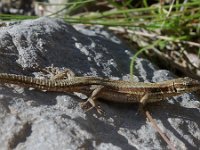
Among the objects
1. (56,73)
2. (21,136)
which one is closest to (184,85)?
(56,73)

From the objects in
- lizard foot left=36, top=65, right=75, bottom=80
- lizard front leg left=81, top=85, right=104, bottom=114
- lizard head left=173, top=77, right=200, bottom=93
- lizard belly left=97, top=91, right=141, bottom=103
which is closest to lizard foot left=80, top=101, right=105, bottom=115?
lizard front leg left=81, top=85, right=104, bottom=114

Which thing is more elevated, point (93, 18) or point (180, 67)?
point (93, 18)

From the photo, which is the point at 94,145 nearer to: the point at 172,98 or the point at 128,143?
the point at 128,143

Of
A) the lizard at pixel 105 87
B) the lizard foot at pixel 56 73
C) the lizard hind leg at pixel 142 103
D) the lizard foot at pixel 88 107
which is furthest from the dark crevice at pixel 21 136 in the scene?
the lizard hind leg at pixel 142 103

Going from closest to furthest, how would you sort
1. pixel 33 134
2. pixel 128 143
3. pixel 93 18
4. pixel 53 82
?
1. pixel 33 134
2. pixel 128 143
3. pixel 53 82
4. pixel 93 18

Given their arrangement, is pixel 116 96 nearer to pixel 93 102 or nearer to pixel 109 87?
pixel 109 87

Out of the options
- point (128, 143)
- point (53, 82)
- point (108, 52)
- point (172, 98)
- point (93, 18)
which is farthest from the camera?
point (93, 18)

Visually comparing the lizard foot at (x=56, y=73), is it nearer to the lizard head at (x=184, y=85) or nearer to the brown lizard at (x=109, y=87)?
the brown lizard at (x=109, y=87)

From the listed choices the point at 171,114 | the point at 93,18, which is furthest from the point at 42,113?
the point at 93,18
